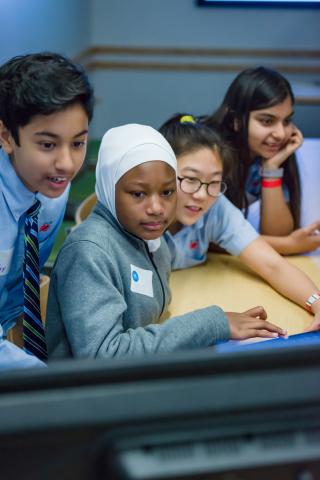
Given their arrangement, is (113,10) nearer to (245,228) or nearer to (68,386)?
(245,228)

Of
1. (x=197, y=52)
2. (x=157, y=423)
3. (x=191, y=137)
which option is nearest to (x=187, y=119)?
(x=191, y=137)

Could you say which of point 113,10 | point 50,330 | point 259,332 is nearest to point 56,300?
point 50,330

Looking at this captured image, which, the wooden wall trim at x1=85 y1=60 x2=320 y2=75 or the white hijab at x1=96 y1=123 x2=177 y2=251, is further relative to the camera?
the wooden wall trim at x1=85 y1=60 x2=320 y2=75

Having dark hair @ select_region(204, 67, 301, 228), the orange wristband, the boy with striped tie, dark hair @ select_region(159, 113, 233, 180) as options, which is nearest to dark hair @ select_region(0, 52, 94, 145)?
the boy with striped tie

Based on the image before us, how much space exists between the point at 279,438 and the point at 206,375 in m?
0.05

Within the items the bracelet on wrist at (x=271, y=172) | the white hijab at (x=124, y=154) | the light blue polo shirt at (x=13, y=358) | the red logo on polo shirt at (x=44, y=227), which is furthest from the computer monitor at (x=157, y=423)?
the bracelet on wrist at (x=271, y=172)

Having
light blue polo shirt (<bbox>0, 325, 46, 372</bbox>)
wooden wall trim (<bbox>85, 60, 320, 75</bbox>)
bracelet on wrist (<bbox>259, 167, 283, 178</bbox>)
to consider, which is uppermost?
wooden wall trim (<bbox>85, 60, 320, 75</bbox>)

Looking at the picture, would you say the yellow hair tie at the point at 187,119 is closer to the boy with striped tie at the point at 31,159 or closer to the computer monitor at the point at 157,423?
the boy with striped tie at the point at 31,159

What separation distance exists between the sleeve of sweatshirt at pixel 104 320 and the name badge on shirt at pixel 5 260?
0.12 m

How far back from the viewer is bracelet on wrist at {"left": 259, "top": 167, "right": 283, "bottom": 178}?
95cm

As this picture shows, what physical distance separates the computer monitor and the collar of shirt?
1.60ft

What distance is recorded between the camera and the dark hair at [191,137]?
815 mm

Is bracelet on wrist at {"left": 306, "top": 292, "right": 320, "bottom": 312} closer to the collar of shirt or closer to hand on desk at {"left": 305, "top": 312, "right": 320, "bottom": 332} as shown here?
hand on desk at {"left": 305, "top": 312, "right": 320, "bottom": 332}

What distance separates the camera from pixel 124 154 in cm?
73
